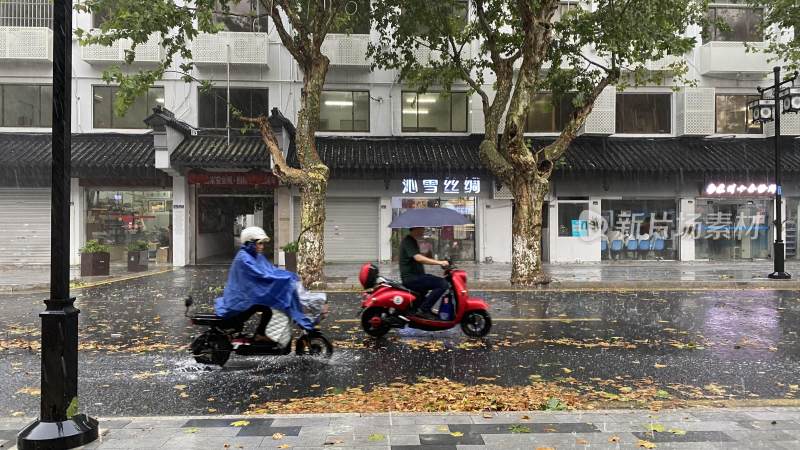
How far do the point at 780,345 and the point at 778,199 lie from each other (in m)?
10.8

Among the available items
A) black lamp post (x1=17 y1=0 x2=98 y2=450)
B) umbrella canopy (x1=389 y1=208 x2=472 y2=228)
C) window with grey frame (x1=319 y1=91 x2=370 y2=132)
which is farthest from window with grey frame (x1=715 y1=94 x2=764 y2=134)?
black lamp post (x1=17 y1=0 x2=98 y2=450)

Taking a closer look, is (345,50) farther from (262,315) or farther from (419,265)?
(262,315)

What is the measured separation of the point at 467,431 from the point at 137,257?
17.1 m

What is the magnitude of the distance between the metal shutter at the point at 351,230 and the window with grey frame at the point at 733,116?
14509mm

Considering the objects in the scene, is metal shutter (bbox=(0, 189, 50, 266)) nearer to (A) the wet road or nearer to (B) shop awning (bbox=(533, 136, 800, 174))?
(A) the wet road

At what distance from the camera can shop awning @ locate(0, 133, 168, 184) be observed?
19.7 metres

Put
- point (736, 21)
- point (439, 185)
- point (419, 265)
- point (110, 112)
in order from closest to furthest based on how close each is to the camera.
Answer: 1. point (419, 265)
2. point (110, 112)
3. point (439, 185)
4. point (736, 21)

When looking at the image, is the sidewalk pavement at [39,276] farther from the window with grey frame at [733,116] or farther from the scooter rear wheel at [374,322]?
the window with grey frame at [733,116]

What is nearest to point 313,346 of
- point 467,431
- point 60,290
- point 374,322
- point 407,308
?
point 374,322

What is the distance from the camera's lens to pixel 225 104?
857 inches

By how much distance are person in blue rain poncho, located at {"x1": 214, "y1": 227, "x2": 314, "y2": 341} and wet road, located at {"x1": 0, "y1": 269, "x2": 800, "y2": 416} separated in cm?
70

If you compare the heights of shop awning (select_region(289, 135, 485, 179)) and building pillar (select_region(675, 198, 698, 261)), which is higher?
shop awning (select_region(289, 135, 485, 179))

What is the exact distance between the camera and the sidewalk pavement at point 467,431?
4215 mm

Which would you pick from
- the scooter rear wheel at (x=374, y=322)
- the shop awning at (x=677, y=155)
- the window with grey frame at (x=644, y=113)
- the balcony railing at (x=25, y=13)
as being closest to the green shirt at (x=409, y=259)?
the scooter rear wheel at (x=374, y=322)
